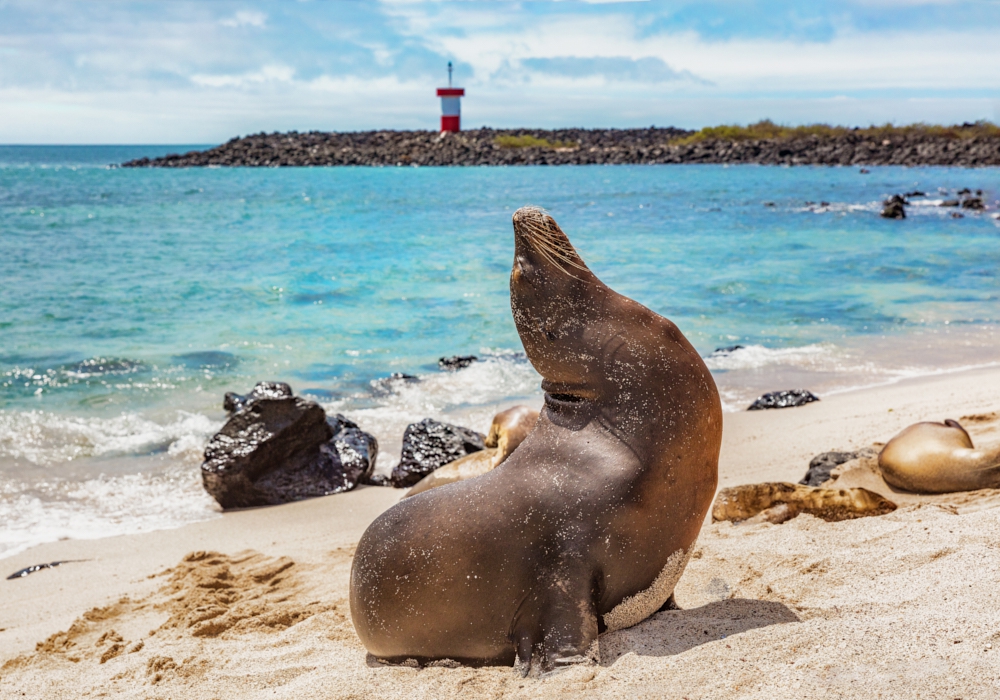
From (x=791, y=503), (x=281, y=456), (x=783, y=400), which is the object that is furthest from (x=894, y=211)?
(x=791, y=503)

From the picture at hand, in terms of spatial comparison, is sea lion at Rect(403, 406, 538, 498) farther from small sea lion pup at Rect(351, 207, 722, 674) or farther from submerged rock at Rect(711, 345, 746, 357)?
submerged rock at Rect(711, 345, 746, 357)

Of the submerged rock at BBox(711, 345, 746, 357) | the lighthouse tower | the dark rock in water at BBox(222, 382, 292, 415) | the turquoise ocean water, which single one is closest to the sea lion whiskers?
the turquoise ocean water

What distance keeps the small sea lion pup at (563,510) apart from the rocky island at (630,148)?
5898cm

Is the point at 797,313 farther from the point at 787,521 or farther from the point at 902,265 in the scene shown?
the point at 787,521

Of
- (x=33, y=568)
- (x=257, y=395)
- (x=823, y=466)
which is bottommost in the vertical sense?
(x=33, y=568)

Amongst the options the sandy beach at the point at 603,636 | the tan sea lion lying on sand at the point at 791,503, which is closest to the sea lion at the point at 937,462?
the sandy beach at the point at 603,636

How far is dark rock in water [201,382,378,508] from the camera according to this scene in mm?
7129

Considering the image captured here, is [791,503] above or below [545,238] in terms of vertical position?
below

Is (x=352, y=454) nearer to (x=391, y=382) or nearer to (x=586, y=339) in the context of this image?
(x=391, y=382)

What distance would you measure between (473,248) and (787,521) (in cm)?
1955

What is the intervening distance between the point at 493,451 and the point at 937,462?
9.01 feet

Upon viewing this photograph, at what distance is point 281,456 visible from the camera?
7.50 metres

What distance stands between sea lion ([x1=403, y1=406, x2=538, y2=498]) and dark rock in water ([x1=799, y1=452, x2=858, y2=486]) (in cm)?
187

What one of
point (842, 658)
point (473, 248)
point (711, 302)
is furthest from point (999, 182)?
point (842, 658)
